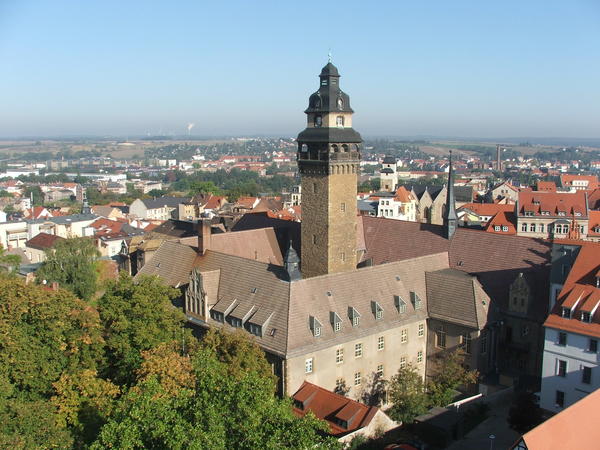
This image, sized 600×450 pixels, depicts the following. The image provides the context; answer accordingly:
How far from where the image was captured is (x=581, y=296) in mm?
43219

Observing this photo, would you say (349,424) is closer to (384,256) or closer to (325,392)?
(325,392)

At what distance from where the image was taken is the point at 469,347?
4897 centimetres

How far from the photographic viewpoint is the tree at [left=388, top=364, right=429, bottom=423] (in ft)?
138

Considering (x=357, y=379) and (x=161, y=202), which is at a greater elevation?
(x=357, y=379)

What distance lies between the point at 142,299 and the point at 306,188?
17026mm

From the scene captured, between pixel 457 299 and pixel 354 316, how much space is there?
914cm

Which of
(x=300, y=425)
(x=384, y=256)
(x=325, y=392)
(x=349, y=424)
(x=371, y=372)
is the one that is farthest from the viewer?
(x=384, y=256)

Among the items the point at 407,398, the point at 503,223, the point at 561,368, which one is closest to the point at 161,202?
the point at 503,223

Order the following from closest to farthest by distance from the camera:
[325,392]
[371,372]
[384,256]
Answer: [325,392]
[371,372]
[384,256]

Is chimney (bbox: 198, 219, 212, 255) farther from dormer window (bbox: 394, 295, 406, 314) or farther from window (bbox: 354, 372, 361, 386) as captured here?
window (bbox: 354, 372, 361, 386)

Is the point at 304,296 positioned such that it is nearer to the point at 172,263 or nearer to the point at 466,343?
the point at 466,343

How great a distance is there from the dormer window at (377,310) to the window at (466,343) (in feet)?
22.2

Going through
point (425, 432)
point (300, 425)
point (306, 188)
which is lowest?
point (425, 432)

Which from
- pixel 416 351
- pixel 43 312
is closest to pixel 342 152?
pixel 416 351
